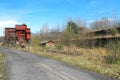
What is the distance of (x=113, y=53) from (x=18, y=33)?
41.2 metres

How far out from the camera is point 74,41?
37000mm

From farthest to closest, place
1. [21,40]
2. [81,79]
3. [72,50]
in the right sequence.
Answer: [21,40] < [72,50] < [81,79]

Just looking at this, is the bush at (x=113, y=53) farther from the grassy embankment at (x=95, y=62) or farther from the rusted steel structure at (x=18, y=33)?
the rusted steel structure at (x=18, y=33)

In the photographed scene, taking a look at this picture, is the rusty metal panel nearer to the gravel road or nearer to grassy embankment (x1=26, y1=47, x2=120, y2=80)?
grassy embankment (x1=26, y1=47, x2=120, y2=80)

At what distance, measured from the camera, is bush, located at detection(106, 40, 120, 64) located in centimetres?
1861

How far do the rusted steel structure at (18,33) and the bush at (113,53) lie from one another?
39895 millimetres

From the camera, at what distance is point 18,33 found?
2271 inches

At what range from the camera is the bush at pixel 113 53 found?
18609 millimetres

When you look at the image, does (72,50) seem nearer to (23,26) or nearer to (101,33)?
(101,33)

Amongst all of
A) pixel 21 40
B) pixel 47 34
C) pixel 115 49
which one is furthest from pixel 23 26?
pixel 115 49

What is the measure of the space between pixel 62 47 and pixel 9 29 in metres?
21.9

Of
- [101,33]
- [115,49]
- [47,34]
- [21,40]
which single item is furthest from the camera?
[47,34]

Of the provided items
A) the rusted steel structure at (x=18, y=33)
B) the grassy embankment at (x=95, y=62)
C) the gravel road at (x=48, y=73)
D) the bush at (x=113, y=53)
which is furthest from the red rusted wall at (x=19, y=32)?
the bush at (x=113, y=53)

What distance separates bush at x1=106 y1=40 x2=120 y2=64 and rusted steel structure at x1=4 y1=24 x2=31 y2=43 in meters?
39.9
